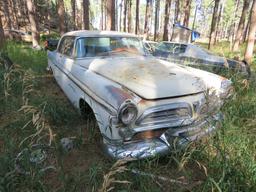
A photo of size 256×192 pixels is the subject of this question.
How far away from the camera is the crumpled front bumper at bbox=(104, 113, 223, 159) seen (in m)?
2.86

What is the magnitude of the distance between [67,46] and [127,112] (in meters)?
3.02

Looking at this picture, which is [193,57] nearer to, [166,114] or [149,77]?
[149,77]

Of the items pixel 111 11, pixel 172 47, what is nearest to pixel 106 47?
pixel 172 47

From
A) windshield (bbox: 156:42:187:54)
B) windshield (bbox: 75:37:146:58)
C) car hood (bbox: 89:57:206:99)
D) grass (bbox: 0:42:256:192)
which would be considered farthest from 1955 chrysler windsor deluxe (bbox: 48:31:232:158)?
windshield (bbox: 156:42:187:54)

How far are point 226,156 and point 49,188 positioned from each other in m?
2.06

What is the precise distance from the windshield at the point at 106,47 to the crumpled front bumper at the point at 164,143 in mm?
2237

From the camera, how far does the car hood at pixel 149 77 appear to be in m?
3.10

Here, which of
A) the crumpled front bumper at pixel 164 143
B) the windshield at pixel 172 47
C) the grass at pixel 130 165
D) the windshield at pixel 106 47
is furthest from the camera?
the windshield at pixel 172 47

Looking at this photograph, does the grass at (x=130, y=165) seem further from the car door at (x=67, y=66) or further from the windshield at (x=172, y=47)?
the windshield at (x=172, y=47)

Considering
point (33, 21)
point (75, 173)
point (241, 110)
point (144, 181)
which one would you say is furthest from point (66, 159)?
point (33, 21)

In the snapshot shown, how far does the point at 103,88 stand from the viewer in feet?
10.4

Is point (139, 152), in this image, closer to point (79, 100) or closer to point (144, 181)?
point (144, 181)

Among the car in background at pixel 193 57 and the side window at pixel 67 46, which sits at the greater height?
the side window at pixel 67 46

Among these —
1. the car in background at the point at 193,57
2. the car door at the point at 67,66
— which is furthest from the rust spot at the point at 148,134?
the car in background at the point at 193,57
